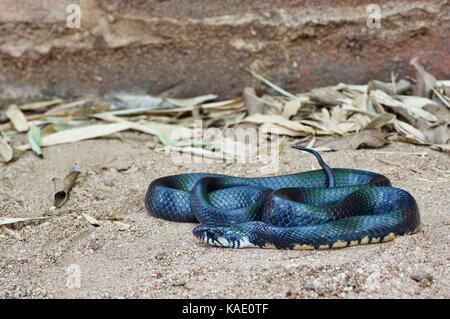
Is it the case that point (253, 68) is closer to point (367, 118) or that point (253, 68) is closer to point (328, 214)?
point (367, 118)

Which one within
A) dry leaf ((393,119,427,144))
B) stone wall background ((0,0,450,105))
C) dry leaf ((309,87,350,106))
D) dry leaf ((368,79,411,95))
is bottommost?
dry leaf ((393,119,427,144))

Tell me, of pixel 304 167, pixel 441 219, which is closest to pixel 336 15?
pixel 304 167

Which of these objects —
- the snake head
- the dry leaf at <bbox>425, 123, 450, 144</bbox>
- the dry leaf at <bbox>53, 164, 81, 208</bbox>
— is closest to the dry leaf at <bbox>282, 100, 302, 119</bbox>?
the dry leaf at <bbox>425, 123, 450, 144</bbox>

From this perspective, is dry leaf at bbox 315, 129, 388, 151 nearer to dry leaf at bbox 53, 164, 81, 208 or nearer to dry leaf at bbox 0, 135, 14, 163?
dry leaf at bbox 53, 164, 81, 208

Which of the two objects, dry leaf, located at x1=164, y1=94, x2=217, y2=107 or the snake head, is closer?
the snake head

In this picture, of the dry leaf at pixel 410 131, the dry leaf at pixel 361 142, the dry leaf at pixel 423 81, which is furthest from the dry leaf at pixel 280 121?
the dry leaf at pixel 423 81

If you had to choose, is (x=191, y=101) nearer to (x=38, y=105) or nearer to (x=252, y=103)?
(x=252, y=103)

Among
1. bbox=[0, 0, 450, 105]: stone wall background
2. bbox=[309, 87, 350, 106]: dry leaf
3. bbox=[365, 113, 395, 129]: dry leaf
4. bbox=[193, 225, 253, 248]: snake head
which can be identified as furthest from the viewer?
bbox=[0, 0, 450, 105]: stone wall background

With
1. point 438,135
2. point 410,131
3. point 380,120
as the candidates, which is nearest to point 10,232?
point 380,120
